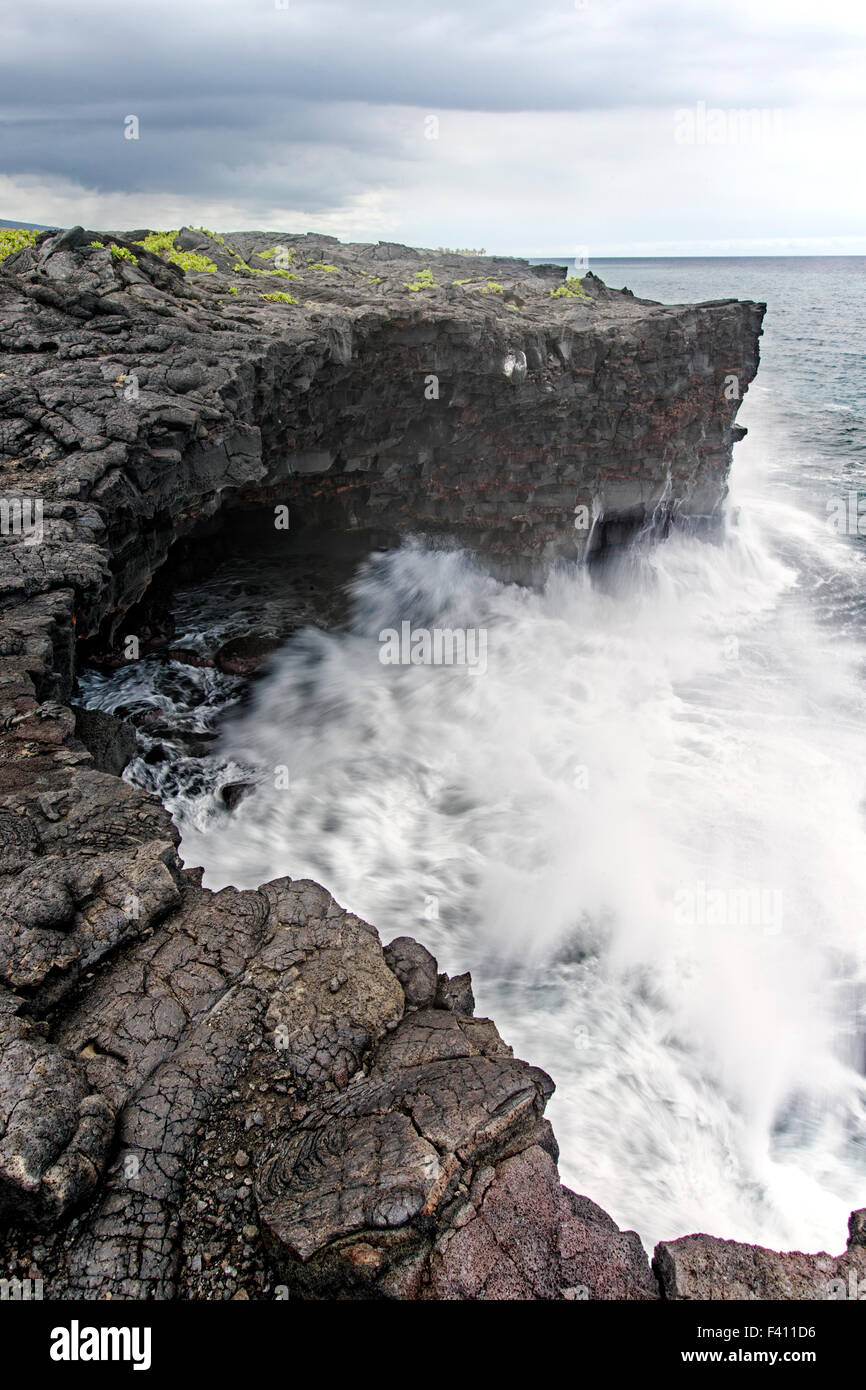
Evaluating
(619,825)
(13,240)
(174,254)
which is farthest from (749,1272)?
(174,254)

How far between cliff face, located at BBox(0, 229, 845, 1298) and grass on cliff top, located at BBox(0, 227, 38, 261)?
30.5 inches

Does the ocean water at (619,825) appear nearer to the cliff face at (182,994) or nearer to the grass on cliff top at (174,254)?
the cliff face at (182,994)

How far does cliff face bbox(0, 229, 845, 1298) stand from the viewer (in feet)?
17.3

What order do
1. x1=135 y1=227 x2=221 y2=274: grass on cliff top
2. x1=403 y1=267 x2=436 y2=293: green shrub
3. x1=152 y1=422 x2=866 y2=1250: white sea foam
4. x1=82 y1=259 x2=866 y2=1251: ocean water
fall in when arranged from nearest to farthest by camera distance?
x1=152 y1=422 x2=866 y2=1250: white sea foam < x1=82 y1=259 x2=866 y2=1251: ocean water < x1=135 y1=227 x2=221 y2=274: grass on cliff top < x1=403 y1=267 x2=436 y2=293: green shrub

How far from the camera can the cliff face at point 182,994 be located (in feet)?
17.3

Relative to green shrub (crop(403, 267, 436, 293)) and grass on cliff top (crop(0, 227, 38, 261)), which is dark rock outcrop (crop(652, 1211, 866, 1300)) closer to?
grass on cliff top (crop(0, 227, 38, 261))

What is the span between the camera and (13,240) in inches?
656

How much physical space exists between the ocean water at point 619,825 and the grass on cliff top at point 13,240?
8.97m

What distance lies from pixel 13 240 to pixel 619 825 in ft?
59.2

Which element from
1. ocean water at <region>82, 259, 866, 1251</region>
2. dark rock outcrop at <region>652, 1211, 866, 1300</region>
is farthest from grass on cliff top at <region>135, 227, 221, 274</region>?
dark rock outcrop at <region>652, 1211, 866, 1300</region>

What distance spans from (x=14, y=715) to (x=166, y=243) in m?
16.5

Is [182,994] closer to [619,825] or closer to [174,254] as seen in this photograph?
[619,825]
